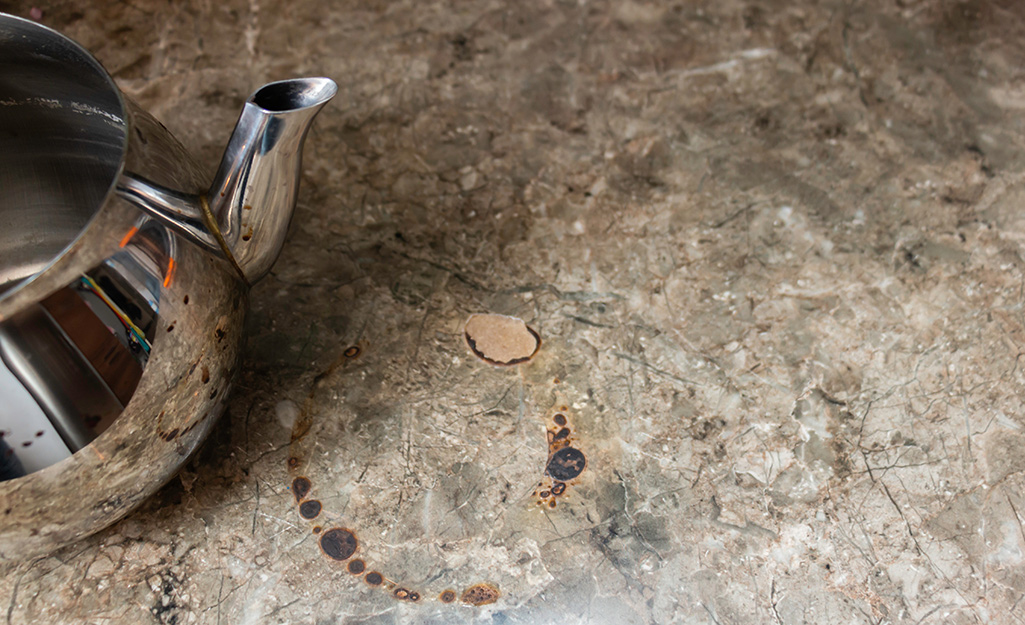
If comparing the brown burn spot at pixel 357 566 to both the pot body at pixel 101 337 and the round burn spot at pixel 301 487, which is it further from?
the pot body at pixel 101 337

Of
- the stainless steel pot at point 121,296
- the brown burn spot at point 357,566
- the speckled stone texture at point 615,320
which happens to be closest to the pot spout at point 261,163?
the stainless steel pot at point 121,296

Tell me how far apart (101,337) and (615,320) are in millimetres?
655

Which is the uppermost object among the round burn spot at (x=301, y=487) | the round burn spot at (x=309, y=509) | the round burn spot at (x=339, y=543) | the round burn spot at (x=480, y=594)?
the round burn spot at (x=301, y=487)

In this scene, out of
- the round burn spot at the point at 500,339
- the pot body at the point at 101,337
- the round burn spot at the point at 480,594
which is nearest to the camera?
the pot body at the point at 101,337

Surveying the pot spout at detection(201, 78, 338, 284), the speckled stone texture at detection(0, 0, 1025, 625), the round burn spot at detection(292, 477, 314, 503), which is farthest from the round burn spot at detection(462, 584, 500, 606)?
the pot spout at detection(201, 78, 338, 284)

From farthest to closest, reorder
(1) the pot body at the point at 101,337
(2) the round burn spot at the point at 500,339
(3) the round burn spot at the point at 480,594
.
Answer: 1. (2) the round burn spot at the point at 500,339
2. (3) the round burn spot at the point at 480,594
3. (1) the pot body at the point at 101,337

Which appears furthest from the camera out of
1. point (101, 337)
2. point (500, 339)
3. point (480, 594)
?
point (500, 339)

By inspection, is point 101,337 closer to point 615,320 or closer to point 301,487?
point 301,487

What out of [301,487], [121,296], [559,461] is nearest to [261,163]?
[121,296]

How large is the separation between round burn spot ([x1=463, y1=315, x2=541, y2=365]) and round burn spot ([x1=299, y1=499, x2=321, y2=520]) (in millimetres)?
291

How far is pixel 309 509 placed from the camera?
2.91 ft

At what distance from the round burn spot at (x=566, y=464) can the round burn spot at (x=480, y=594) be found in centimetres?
16

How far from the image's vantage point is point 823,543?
0.87 meters

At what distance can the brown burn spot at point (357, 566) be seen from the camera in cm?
84
